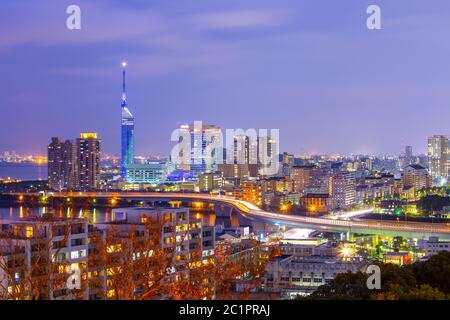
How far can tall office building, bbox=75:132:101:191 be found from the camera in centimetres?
2777

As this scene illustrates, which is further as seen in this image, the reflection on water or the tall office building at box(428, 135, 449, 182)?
the tall office building at box(428, 135, 449, 182)

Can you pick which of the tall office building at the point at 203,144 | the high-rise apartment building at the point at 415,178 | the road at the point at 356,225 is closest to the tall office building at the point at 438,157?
the high-rise apartment building at the point at 415,178

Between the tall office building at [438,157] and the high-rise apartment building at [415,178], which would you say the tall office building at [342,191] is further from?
the tall office building at [438,157]

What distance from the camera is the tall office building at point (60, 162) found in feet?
91.5

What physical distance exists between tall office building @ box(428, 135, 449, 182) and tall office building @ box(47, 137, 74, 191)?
14704 millimetres

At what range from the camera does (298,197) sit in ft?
74.1

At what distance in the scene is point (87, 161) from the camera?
92.7 feet

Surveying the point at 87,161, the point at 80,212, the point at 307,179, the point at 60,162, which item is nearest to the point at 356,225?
Answer: the point at 80,212

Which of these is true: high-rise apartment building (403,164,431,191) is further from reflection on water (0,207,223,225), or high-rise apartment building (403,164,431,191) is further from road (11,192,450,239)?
reflection on water (0,207,223,225)

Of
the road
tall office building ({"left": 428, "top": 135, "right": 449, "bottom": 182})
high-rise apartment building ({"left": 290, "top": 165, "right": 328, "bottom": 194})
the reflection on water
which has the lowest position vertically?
the reflection on water

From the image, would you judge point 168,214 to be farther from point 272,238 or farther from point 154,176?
point 154,176

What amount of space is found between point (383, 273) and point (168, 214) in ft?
10.4

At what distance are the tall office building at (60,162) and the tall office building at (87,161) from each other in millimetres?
287

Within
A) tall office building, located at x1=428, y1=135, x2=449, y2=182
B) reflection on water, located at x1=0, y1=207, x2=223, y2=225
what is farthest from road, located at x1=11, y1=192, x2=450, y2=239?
tall office building, located at x1=428, y1=135, x2=449, y2=182
